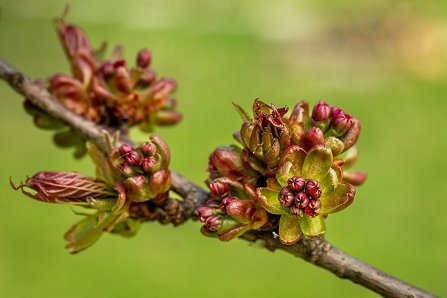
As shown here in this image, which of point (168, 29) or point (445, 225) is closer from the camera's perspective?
point (445, 225)

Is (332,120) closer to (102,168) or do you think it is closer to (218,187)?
(218,187)

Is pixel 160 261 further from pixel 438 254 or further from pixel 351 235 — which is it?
pixel 438 254

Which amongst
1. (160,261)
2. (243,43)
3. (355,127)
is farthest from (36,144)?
(355,127)

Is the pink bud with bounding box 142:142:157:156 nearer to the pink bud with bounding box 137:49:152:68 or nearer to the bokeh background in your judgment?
the pink bud with bounding box 137:49:152:68

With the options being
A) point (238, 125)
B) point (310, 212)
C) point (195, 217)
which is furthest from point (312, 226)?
point (238, 125)

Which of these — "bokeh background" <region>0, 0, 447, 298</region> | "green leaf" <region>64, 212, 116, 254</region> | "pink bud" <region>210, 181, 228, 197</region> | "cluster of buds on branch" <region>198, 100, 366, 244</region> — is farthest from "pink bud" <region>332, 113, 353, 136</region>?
"bokeh background" <region>0, 0, 447, 298</region>

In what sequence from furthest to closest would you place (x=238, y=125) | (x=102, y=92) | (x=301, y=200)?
(x=238, y=125) → (x=102, y=92) → (x=301, y=200)
